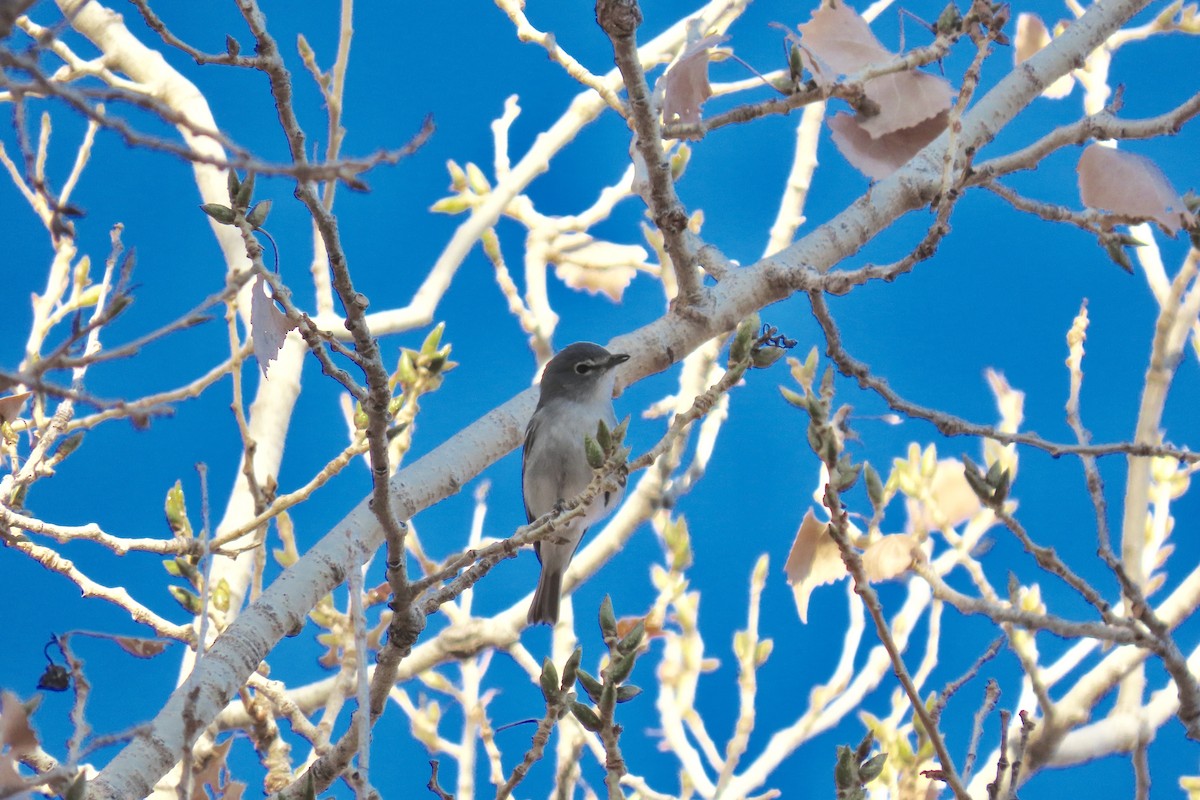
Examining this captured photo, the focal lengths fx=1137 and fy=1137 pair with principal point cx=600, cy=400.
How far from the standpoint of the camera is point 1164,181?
213 centimetres

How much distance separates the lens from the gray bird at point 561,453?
14.3 feet

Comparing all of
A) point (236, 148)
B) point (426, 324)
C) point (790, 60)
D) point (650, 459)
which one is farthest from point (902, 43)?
point (426, 324)

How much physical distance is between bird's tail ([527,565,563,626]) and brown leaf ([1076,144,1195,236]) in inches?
108

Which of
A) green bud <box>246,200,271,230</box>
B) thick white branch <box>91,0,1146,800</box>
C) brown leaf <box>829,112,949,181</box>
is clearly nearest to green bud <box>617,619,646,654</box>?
thick white branch <box>91,0,1146,800</box>

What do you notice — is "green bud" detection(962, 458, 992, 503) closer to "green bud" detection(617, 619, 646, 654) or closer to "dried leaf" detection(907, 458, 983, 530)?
"green bud" detection(617, 619, 646, 654)

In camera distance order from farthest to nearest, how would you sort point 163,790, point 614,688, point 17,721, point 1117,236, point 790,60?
point 163,790 < point 1117,236 < point 790,60 < point 614,688 < point 17,721

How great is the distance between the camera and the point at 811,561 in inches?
90.2

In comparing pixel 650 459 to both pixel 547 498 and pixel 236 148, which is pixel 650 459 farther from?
pixel 547 498

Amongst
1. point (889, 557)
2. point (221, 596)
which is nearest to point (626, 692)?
point (889, 557)

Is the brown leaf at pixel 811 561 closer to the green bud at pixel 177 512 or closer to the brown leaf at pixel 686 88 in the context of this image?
the brown leaf at pixel 686 88

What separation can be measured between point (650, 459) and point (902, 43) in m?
1.18

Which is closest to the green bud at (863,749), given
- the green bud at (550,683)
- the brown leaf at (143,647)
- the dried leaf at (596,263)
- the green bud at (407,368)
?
the green bud at (550,683)

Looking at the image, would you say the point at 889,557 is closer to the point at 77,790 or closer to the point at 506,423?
the point at 506,423

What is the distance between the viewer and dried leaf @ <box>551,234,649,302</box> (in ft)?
14.5
